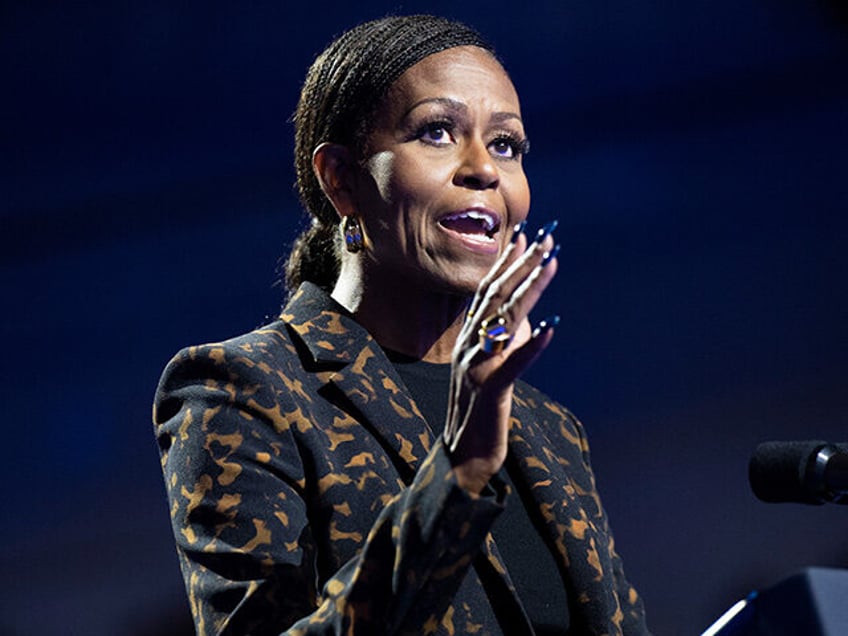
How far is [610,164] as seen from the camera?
114 inches

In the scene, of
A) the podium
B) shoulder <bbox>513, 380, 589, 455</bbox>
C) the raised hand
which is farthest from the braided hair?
the podium

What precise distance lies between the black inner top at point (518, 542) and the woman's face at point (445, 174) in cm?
13

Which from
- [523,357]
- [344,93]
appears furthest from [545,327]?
[344,93]

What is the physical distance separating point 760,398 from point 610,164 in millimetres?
669

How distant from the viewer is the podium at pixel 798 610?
1.02m

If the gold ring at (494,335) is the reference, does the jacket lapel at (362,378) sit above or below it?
below

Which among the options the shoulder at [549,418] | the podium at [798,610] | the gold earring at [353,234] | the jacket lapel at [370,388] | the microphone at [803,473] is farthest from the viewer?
the shoulder at [549,418]

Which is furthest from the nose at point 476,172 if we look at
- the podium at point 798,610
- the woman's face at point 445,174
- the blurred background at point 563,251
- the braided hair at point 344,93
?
the blurred background at point 563,251

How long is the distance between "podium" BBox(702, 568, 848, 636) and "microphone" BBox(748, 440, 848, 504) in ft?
0.51

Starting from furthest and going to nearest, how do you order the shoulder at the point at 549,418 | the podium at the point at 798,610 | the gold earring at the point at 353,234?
the shoulder at the point at 549,418
the gold earring at the point at 353,234
the podium at the point at 798,610

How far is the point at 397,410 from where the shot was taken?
1483 mm

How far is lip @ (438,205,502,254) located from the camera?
154 cm

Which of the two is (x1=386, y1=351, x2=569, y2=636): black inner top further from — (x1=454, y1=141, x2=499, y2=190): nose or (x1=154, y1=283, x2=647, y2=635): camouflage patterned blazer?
(x1=454, y1=141, x2=499, y2=190): nose

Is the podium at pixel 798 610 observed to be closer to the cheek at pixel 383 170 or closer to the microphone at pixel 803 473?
the microphone at pixel 803 473
